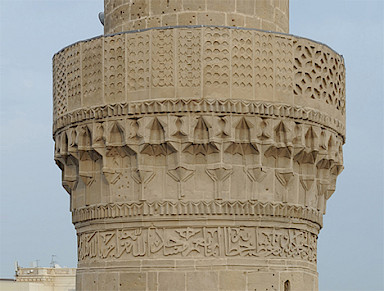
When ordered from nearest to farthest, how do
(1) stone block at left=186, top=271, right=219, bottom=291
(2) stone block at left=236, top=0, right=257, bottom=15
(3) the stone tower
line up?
1. (1) stone block at left=186, top=271, right=219, bottom=291
2. (3) the stone tower
3. (2) stone block at left=236, top=0, right=257, bottom=15

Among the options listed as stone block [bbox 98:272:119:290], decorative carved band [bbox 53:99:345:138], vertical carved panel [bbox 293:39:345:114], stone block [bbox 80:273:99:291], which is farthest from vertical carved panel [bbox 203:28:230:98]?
stone block [bbox 80:273:99:291]

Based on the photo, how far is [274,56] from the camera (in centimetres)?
1127

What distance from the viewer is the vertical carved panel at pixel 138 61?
1110 centimetres

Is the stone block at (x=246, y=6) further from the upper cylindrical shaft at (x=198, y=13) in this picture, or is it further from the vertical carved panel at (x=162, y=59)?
the vertical carved panel at (x=162, y=59)

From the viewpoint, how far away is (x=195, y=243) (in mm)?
10977

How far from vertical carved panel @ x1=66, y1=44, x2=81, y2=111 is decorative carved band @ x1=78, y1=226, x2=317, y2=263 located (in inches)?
69.6

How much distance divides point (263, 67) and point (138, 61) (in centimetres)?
158

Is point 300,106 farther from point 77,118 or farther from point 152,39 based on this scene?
point 77,118

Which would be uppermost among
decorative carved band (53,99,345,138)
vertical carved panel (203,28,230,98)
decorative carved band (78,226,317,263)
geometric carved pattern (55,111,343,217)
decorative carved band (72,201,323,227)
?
vertical carved panel (203,28,230,98)

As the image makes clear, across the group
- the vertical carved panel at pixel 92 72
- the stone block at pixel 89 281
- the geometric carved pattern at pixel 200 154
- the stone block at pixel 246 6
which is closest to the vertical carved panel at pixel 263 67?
the geometric carved pattern at pixel 200 154

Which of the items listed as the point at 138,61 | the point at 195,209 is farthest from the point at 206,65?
the point at 195,209

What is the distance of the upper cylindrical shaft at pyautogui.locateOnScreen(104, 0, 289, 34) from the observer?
38.0 feet

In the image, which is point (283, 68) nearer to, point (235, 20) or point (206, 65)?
point (235, 20)

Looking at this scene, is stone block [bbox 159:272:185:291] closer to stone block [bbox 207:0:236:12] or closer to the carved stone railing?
Result: the carved stone railing
